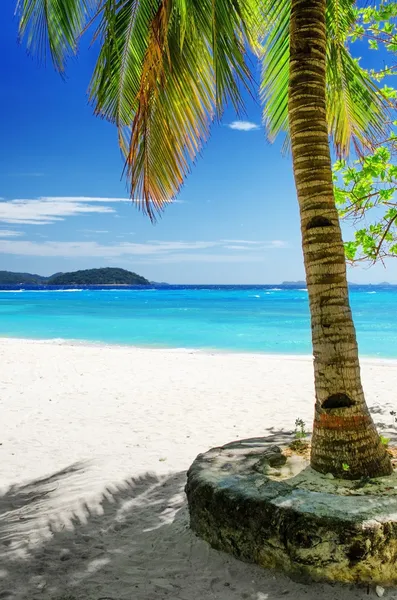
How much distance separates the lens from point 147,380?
1170cm

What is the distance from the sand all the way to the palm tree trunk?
969mm

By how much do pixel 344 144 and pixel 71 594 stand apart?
582 centimetres

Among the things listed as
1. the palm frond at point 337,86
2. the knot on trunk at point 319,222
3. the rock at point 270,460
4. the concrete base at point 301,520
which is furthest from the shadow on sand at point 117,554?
the palm frond at point 337,86

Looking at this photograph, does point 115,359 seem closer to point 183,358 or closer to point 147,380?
point 183,358

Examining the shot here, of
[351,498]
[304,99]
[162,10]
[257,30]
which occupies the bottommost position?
[351,498]

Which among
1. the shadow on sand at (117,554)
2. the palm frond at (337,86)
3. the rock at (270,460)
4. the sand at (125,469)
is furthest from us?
the palm frond at (337,86)

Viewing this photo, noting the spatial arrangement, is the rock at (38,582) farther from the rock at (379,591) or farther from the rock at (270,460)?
the rock at (379,591)

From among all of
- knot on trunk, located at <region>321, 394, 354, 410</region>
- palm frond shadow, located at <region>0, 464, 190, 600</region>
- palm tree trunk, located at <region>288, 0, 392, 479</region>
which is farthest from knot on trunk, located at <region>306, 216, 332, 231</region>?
palm frond shadow, located at <region>0, 464, 190, 600</region>

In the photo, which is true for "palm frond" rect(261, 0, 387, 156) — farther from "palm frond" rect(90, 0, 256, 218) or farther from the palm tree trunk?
the palm tree trunk

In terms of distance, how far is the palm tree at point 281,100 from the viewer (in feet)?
12.3

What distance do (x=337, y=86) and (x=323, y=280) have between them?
3.49 meters

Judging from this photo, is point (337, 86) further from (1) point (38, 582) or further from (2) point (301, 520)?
(1) point (38, 582)

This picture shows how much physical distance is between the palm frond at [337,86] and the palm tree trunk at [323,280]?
5.90ft

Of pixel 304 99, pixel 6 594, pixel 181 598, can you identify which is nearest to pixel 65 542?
pixel 6 594
